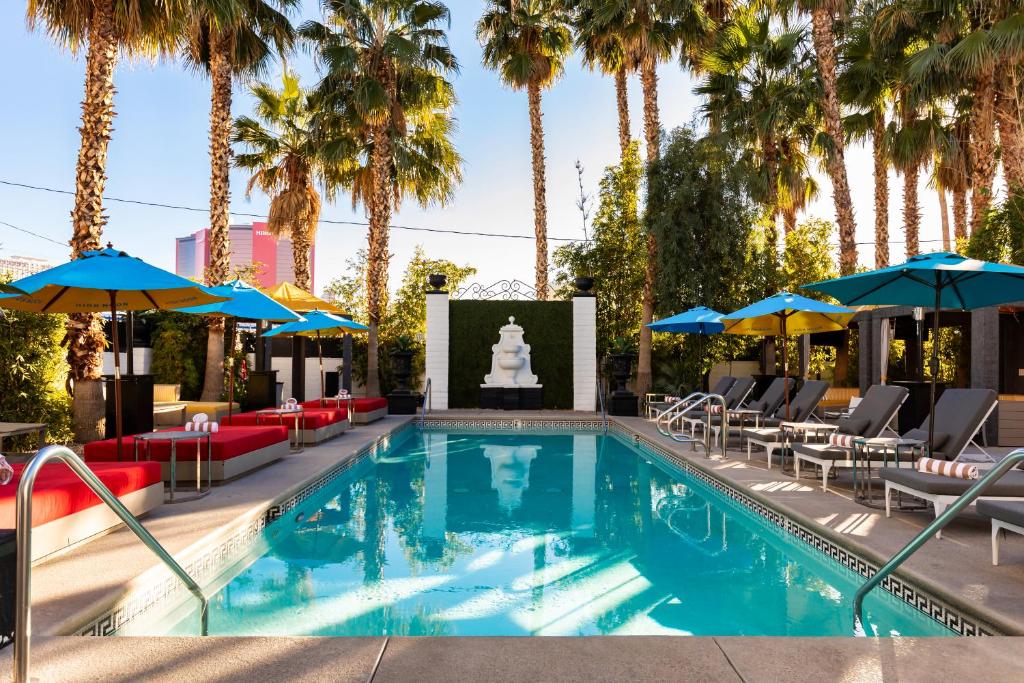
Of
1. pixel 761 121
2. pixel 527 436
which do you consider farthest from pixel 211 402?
pixel 761 121

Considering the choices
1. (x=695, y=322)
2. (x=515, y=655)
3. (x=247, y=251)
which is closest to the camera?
(x=515, y=655)

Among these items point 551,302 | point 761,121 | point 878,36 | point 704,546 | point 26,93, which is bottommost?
point 704,546

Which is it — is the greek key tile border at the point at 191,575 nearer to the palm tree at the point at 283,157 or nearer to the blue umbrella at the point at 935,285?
the blue umbrella at the point at 935,285

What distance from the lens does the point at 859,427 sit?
24.1 ft

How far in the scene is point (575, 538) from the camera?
5.64 meters

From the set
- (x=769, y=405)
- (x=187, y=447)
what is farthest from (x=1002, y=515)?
(x=769, y=405)

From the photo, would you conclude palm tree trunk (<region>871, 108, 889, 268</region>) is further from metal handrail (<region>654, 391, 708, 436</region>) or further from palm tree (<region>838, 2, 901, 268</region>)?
metal handrail (<region>654, 391, 708, 436</region>)

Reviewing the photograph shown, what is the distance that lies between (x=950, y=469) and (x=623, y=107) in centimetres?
1463

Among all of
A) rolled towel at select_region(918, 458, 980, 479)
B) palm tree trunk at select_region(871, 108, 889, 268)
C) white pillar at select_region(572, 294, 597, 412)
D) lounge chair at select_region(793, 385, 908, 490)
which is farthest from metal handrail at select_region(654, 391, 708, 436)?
palm tree trunk at select_region(871, 108, 889, 268)

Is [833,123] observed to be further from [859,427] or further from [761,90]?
[859,427]

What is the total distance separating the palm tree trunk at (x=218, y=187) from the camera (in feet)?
42.5

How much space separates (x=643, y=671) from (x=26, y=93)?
3256 cm

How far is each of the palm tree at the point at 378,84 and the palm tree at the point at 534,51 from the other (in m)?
1.65

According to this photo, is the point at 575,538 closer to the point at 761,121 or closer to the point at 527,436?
the point at 527,436
